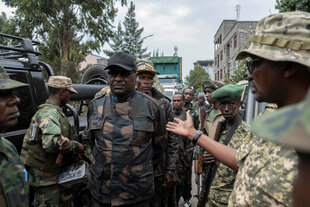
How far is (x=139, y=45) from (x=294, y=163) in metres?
36.1

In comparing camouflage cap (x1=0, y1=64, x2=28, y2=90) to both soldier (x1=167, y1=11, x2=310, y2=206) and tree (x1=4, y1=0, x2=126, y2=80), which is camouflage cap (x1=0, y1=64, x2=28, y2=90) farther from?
tree (x1=4, y1=0, x2=126, y2=80)

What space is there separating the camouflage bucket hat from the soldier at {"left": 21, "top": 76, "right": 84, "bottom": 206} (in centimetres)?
213

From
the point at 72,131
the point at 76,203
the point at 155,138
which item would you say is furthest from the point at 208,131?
the point at 76,203

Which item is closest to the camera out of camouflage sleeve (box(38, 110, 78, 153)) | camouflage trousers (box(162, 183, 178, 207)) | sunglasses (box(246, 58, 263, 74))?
sunglasses (box(246, 58, 263, 74))

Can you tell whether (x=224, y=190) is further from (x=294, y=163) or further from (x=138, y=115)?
(x=294, y=163)

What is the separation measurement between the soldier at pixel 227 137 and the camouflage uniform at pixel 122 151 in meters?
0.65

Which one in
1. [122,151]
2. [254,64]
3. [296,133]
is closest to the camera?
[296,133]

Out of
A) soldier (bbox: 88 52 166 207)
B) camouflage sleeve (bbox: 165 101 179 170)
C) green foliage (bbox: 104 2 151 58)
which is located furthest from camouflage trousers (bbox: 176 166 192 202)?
green foliage (bbox: 104 2 151 58)

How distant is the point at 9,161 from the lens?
4.51 feet

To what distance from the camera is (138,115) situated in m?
2.26

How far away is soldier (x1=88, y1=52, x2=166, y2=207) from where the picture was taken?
2.11 metres

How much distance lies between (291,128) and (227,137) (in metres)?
1.95

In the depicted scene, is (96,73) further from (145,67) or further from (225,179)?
(225,179)

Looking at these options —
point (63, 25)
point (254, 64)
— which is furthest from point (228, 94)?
point (63, 25)
